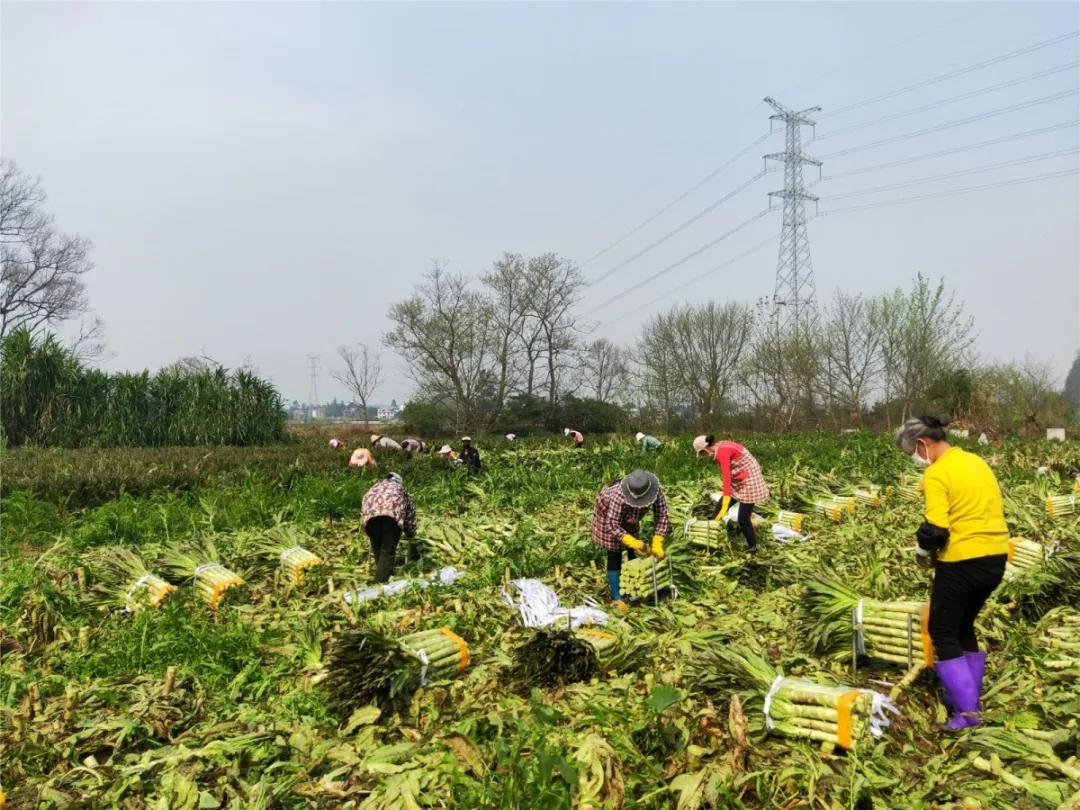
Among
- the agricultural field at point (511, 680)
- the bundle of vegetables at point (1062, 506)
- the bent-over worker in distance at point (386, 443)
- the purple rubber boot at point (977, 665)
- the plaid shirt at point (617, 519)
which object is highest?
the bent-over worker in distance at point (386, 443)

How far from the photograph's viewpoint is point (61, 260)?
34531 millimetres

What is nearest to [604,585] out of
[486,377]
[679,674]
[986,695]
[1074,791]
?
[679,674]

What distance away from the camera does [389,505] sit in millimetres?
6992

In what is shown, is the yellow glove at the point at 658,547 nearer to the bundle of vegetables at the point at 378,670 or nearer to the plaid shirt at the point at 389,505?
the bundle of vegetables at the point at 378,670

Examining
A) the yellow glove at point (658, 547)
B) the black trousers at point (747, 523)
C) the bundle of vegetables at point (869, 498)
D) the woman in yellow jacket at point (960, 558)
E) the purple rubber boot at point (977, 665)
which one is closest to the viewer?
the woman in yellow jacket at point (960, 558)

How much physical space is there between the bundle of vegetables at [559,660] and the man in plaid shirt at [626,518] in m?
1.51

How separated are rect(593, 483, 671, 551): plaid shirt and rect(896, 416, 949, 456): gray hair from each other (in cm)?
246

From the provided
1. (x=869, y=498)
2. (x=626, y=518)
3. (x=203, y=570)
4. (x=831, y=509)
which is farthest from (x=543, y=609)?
(x=869, y=498)

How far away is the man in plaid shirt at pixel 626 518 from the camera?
6.22 metres

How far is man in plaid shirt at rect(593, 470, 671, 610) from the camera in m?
6.22

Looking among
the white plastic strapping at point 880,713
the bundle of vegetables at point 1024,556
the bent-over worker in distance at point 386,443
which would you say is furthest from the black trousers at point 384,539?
the bent-over worker in distance at point 386,443

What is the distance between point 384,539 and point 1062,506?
29.6ft

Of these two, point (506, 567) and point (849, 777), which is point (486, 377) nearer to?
point (506, 567)

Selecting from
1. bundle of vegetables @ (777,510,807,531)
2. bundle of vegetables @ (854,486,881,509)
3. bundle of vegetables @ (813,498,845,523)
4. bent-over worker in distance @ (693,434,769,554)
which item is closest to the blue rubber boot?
bent-over worker in distance @ (693,434,769,554)
